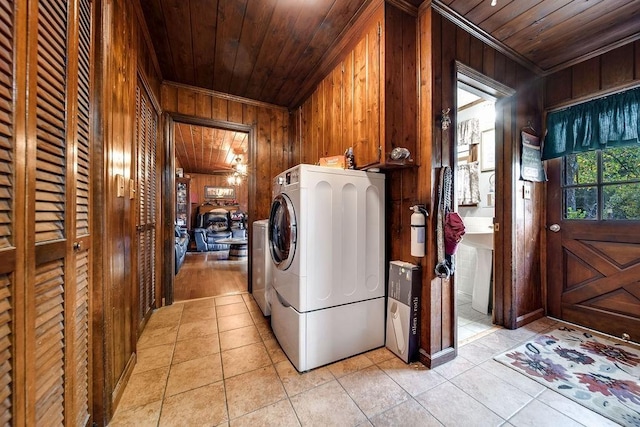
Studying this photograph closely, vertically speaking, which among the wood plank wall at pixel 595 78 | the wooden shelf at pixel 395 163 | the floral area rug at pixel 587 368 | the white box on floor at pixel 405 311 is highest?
the wood plank wall at pixel 595 78

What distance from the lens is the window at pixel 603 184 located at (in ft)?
6.32

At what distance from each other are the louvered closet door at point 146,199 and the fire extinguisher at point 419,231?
6.94 feet

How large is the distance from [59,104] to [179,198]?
7.41 metres

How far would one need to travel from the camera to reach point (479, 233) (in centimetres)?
237

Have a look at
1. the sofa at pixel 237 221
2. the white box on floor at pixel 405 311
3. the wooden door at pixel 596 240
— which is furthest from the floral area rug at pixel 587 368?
the sofa at pixel 237 221

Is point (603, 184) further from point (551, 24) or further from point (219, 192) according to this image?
point (219, 192)

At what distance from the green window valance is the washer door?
2594mm

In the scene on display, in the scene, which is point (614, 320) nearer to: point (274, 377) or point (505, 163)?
point (505, 163)

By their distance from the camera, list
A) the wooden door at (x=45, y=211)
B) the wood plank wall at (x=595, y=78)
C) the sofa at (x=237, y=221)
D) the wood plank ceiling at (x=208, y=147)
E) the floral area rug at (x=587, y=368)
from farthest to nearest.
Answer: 1. the sofa at (x=237, y=221)
2. the wood plank ceiling at (x=208, y=147)
3. the wood plank wall at (x=595, y=78)
4. the floral area rug at (x=587, y=368)
5. the wooden door at (x=45, y=211)

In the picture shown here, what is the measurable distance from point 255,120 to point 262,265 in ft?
6.42

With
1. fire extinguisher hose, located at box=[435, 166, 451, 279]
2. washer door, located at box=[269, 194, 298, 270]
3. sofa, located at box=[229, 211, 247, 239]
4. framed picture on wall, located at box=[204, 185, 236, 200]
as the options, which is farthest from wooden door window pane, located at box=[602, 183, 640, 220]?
framed picture on wall, located at box=[204, 185, 236, 200]

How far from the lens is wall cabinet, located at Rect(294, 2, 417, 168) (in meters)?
1.60

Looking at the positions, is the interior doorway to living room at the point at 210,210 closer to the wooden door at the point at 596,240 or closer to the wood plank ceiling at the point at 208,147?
the wood plank ceiling at the point at 208,147

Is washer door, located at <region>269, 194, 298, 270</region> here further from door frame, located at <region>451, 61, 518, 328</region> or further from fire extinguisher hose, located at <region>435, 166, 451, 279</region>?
door frame, located at <region>451, 61, 518, 328</region>
